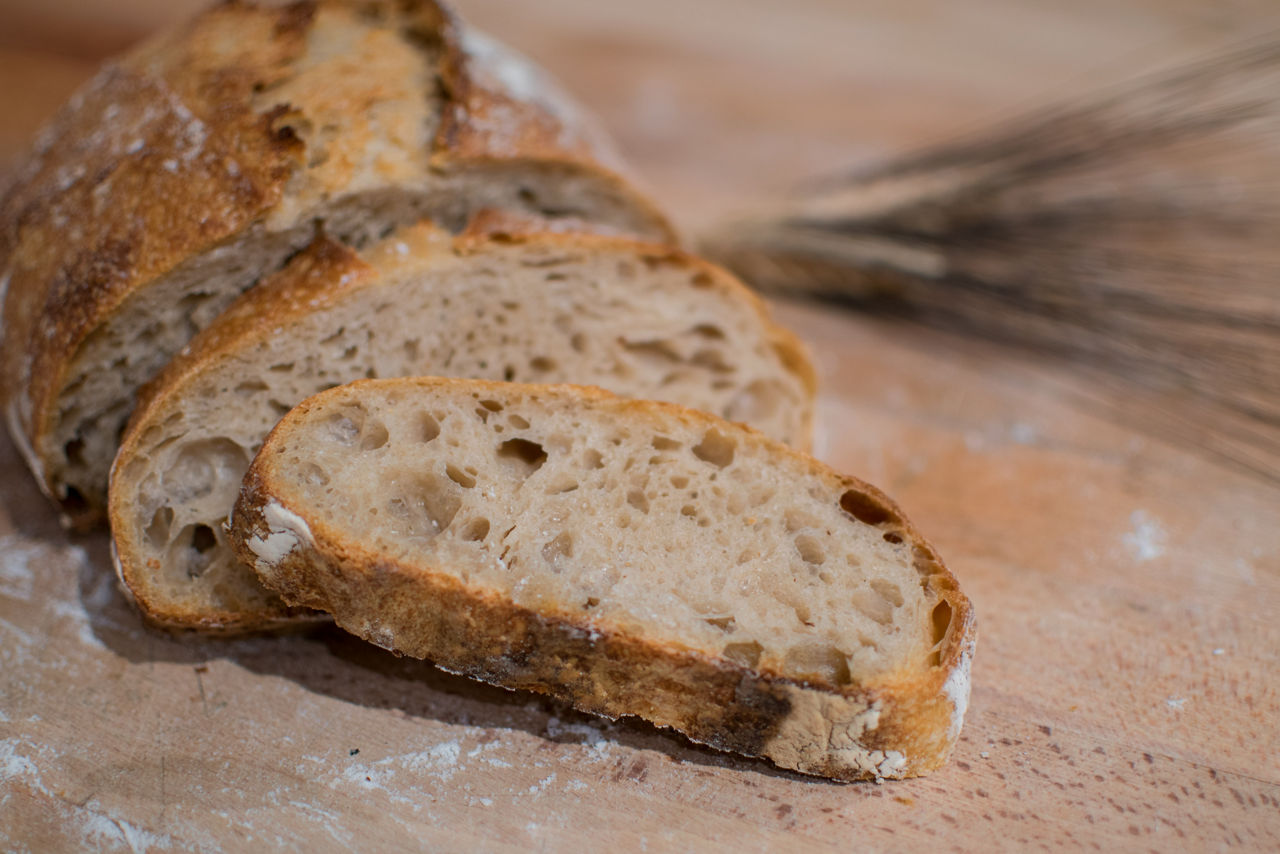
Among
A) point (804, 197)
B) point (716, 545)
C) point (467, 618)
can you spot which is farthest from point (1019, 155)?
point (467, 618)

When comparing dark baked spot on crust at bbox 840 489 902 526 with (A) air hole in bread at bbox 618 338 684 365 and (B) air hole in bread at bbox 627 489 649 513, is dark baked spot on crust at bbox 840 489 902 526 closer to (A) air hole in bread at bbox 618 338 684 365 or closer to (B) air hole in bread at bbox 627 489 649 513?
(B) air hole in bread at bbox 627 489 649 513

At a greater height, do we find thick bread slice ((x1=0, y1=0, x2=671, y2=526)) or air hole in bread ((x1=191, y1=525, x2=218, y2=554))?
thick bread slice ((x1=0, y1=0, x2=671, y2=526))

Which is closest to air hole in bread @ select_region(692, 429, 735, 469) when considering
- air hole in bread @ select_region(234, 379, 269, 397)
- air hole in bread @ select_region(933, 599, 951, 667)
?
air hole in bread @ select_region(933, 599, 951, 667)

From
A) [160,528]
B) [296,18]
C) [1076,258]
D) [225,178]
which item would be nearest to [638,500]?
[160,528]

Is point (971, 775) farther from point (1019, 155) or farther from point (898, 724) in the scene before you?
point (1019, 155)

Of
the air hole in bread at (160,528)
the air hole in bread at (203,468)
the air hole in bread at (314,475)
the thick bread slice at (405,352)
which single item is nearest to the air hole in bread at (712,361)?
the thick bread slice at (405,352)

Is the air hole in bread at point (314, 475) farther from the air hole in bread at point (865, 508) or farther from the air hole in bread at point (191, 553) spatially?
the air hole in bread at point (865, 508)

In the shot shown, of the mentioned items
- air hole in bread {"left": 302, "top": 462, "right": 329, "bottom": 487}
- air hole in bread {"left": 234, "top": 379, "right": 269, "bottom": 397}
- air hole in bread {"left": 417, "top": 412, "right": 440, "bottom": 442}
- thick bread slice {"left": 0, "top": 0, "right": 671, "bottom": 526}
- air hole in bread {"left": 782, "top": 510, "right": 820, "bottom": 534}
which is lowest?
air hole in bread {"left": 782, "top": 510, "right": 820, "bottom": 534}
